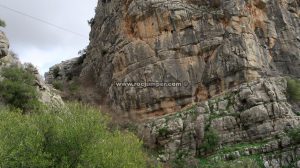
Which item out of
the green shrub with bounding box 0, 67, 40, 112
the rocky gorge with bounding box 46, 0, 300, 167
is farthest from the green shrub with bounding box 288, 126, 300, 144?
the green shrub with bounding box 0, 67, 40, 112

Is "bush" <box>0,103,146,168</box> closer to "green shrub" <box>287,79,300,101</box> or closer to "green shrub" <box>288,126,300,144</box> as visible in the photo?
"green shrub" <box>288,126,300,144</box>

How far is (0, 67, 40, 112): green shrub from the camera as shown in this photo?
36.1 metres

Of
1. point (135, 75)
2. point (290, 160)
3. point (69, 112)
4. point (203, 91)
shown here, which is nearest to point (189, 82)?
point (203, 91)

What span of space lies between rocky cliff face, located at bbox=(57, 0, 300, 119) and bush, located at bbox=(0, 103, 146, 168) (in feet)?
82.9

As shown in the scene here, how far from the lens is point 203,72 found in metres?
48.4

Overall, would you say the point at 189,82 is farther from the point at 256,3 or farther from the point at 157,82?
the point at 256,3

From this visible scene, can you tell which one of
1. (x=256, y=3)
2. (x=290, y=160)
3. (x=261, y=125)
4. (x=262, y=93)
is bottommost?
(x=290, y=160)

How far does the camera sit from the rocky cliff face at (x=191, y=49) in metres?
47.4

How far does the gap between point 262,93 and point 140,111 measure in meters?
13.0

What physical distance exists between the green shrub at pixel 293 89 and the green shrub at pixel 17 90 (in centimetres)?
2438

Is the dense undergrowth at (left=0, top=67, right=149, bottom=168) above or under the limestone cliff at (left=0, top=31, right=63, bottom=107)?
under

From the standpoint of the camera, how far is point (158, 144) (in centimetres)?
4334

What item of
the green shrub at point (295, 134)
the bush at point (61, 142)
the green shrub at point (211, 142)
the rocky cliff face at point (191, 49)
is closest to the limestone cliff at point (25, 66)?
the rocky cliff face at point (191, 49)

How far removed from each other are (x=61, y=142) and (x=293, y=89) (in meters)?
30.4
